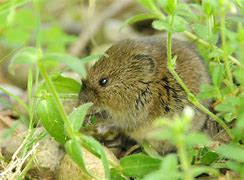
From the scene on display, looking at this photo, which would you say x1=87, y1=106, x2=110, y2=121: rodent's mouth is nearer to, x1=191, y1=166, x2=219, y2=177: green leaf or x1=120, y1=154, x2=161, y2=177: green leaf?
x1=120, y1=154, x2=161, y2=177: green leaf

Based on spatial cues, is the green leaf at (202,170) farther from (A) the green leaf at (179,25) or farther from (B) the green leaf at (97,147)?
(A) the green leaf at (179,25)

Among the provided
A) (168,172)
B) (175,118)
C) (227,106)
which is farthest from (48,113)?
(168,172)

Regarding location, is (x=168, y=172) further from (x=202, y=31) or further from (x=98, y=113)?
(x=98, y=113)

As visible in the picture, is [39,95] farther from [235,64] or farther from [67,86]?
[235,64]

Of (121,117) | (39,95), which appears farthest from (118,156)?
(39,95)

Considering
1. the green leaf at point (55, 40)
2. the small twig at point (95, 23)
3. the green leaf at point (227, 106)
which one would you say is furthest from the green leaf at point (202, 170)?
the small twig at point (95, 23)

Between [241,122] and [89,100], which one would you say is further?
[89,100]
